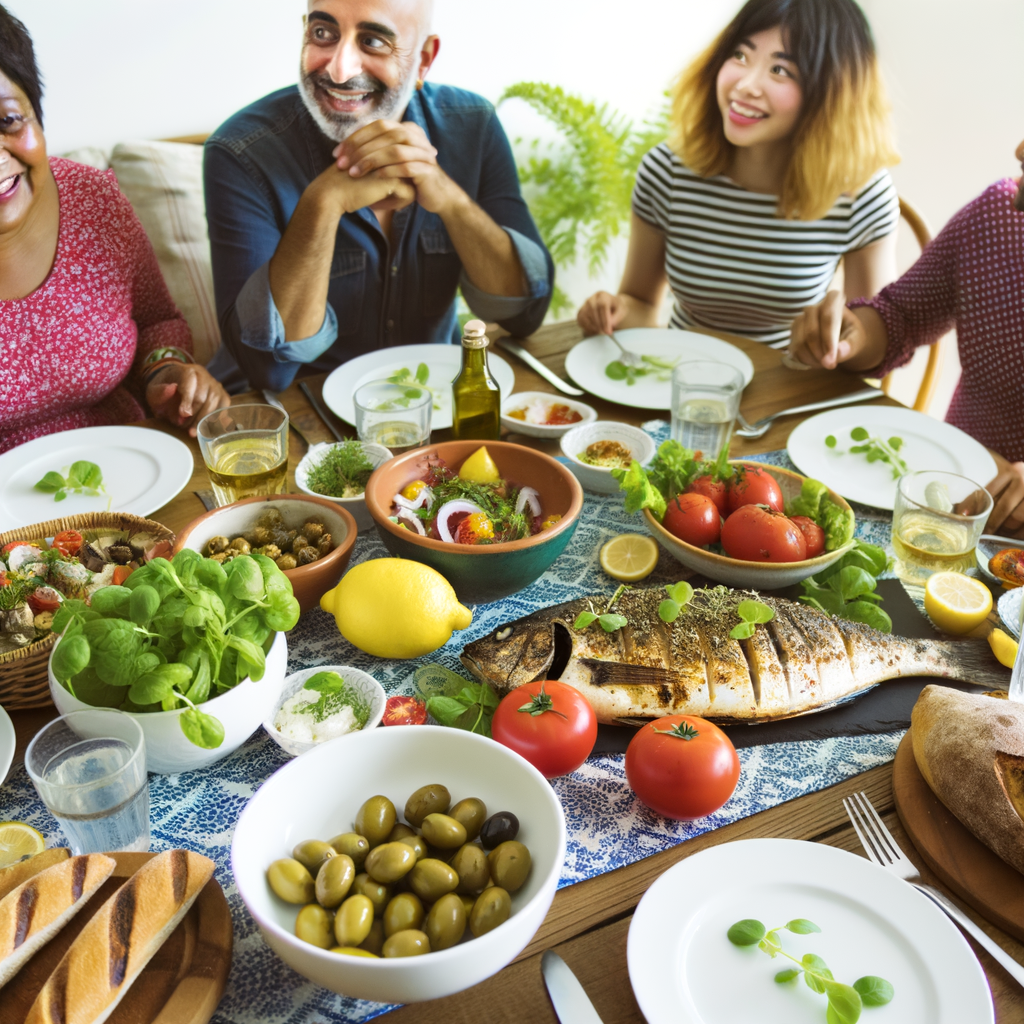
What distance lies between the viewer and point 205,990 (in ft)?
2.18

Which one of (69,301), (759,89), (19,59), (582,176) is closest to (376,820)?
(69,301)

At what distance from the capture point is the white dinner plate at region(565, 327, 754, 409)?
5.71 ft

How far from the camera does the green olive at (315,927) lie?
2.15 ft

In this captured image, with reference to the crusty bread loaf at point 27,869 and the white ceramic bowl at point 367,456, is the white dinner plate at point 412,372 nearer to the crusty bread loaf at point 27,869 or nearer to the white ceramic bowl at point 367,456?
the white ceramic bowl at point 367,456

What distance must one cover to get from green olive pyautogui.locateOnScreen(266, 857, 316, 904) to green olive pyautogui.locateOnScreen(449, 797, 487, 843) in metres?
0.14

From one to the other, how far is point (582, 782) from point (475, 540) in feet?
1.20

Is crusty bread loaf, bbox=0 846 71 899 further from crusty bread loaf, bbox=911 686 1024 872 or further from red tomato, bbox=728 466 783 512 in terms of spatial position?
red tomato, bbox=728 466 783 512

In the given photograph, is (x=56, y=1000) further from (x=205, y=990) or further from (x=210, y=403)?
(x=210, y=403)

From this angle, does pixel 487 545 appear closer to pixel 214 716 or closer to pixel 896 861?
pixel 214 716

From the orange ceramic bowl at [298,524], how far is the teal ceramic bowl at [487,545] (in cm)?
6

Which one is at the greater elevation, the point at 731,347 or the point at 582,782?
the point at 731,347

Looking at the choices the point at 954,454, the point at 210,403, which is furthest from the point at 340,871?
the point at 954,454

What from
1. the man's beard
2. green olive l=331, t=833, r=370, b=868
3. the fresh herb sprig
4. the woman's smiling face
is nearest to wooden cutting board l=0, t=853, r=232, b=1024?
green olive l=331, t=833, r=370, b=868

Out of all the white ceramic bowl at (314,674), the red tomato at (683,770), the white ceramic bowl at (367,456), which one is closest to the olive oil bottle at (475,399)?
the white ceramic bowl at (367,456)
